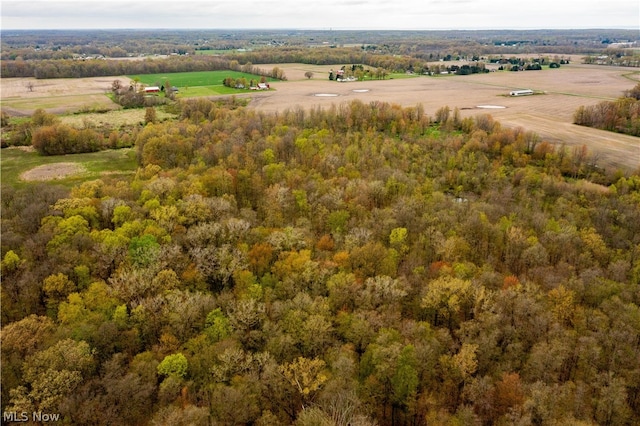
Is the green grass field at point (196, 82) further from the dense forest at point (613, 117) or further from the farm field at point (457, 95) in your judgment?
the dense forest at point (613, 117)

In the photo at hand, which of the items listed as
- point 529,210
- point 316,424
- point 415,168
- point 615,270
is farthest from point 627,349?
point 415,168

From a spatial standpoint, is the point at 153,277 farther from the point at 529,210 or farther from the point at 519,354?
the point at 529,210

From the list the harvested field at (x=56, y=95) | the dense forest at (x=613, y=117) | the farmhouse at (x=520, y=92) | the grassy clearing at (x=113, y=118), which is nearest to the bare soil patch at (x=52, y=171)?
the grassy clearing at (x=113, y=118)

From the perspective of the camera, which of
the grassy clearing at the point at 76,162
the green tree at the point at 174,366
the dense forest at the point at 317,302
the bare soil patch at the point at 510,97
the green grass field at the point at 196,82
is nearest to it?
the dense forest at the point at 317,302

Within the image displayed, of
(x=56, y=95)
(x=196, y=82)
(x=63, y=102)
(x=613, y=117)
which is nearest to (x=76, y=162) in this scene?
(x=63, y=102)

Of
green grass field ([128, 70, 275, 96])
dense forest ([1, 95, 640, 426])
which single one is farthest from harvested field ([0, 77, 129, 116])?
dense forest ([1, 95, 640, 426])

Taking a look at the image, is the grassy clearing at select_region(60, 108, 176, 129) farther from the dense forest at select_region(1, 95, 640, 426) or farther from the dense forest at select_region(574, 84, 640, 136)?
the dense forest at select_region(574, 84, 640, 136)
